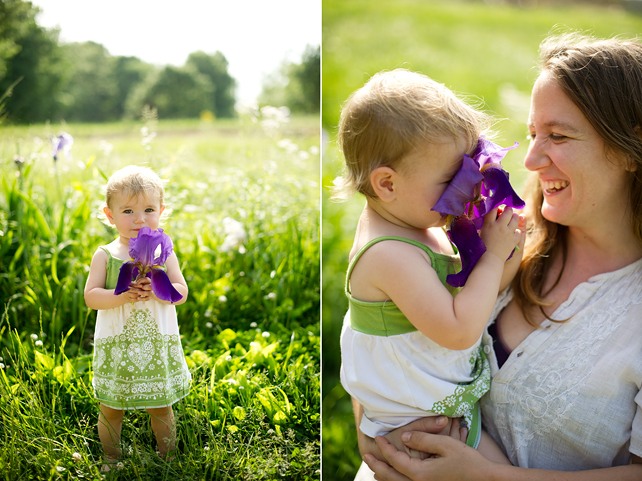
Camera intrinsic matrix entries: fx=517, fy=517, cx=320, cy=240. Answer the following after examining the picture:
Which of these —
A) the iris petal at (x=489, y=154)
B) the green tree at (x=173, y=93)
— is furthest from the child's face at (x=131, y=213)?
the green tree at (x=173, y=93)

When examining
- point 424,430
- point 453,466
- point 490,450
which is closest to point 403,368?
point 424,430

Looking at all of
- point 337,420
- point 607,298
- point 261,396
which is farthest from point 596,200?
point 337,420

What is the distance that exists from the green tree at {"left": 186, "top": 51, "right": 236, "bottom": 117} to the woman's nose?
7.07 ft

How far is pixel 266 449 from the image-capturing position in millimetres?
2023

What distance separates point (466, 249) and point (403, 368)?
1.50ft

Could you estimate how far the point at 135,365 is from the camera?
1.87m

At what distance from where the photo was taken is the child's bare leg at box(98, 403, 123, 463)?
6.23 ft

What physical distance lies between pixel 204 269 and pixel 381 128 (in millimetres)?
1610

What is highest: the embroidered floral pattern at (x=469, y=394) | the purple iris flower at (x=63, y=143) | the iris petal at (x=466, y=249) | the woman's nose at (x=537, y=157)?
the purple iris flower at (x=63, y=143)

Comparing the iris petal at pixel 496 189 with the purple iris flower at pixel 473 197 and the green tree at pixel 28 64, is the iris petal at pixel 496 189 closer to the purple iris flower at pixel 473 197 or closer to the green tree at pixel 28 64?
the purple iris flower at pixel 473 197

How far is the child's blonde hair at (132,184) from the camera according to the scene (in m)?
1.78

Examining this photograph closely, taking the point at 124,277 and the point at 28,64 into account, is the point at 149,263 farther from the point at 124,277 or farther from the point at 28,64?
the point at 28,64

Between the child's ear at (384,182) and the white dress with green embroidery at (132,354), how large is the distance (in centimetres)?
87

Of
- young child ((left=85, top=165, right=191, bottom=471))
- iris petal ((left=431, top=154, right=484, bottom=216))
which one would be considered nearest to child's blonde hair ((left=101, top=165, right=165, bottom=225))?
young child ((left=85, top=165, right=191, bottom=471))
